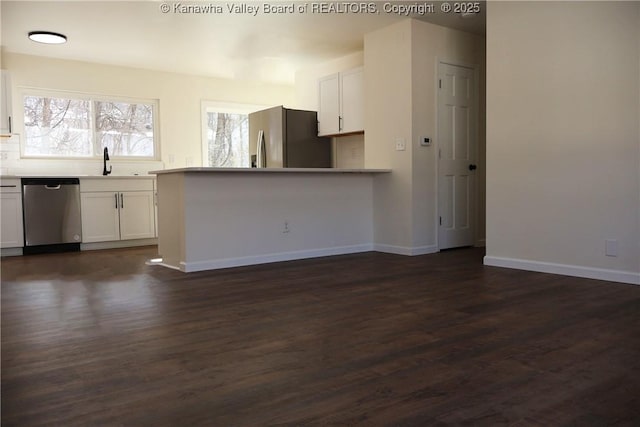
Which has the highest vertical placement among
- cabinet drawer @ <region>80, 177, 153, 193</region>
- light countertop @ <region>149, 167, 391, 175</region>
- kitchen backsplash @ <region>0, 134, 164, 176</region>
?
kitchen backsplash @ <region>0, 134, 164, 176</region>

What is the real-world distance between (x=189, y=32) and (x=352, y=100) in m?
1.97

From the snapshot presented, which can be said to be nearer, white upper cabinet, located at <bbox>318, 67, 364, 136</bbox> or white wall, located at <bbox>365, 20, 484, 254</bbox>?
white wall, located at <bbox>365, 20, 484, 254</bbox>

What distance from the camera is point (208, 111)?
7.21m

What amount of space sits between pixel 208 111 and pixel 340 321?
5360 mm

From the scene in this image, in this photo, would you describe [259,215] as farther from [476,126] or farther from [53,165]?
[53,165]

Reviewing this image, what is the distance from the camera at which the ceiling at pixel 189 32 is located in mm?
4453

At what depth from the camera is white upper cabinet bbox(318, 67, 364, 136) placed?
5.81 meters

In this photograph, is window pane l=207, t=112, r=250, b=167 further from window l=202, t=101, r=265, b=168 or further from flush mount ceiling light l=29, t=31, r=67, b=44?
flush mount ceiling light l=29, t=31, r=67, b=44

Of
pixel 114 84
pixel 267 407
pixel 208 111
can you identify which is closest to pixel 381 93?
pixel 208 111

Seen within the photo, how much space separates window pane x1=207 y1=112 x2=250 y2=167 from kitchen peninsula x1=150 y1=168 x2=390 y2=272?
282cm

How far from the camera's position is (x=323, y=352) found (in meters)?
2.08

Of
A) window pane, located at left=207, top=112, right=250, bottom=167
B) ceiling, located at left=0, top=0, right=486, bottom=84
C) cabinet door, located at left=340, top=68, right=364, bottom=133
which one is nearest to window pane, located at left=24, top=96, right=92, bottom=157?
ceiling, located at left=0, top=0, right=486, bottom=84

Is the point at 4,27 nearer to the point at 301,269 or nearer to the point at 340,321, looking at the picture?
the point at 301,269

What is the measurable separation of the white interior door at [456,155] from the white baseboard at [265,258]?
908 millimetres
